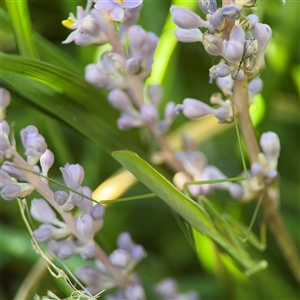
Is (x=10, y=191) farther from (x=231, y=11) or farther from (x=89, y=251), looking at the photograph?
(x=231, y=11)

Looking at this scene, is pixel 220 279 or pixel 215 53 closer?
pixel 215 53

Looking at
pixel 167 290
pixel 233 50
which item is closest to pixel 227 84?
pixel 233 50

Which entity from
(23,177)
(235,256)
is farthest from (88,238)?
(235,256)

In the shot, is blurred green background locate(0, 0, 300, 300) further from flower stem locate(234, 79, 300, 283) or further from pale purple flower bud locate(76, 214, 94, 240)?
pale purple flower bud locate(76, 214, 94, 240)

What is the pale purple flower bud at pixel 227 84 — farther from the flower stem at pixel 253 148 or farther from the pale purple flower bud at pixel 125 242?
the pale purple flower bud at pixel 125 242

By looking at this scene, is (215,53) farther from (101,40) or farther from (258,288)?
(258,288)

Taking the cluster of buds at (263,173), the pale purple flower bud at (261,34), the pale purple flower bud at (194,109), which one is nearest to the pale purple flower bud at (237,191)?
the cluster of buds at (263,173)
